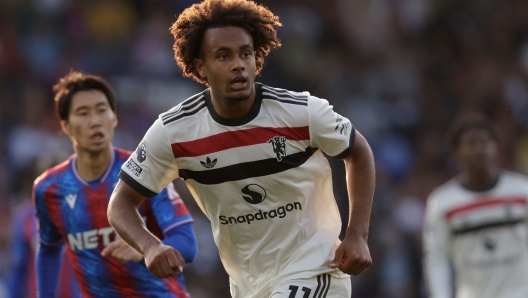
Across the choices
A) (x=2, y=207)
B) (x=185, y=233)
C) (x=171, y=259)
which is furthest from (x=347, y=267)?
(x=2, y=207)

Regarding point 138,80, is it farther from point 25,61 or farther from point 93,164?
point 93,164

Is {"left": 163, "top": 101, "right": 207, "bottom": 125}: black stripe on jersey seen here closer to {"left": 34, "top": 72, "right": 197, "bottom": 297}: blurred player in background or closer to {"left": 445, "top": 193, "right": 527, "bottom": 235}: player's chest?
{"left": 34, "top": 72, "right": 197, "bottom": 297}: blurred player in background

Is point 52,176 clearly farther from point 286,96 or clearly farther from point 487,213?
point 487,213

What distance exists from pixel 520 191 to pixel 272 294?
384 cm

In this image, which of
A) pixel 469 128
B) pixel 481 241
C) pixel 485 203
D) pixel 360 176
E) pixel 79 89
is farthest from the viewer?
pixel 469 128

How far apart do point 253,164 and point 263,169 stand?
58 millimetres

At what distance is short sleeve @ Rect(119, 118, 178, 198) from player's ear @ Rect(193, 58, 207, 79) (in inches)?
14.9

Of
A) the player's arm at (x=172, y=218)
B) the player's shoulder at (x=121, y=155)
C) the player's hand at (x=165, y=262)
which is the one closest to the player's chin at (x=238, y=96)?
the player's hand at (x=165, y=262)

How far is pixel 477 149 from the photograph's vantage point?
27.4ft

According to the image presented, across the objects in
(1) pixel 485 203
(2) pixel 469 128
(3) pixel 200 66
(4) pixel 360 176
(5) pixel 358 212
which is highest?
(2) pixel 469 128

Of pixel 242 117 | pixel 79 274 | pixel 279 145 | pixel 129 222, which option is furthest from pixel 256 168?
pixel 79 274

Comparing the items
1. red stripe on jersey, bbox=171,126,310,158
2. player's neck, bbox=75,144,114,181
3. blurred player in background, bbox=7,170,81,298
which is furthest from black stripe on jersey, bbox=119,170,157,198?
blurred player in background, bbox=7,170,81,298

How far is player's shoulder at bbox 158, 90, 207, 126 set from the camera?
516cm

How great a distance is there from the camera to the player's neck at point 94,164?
6273 mm
